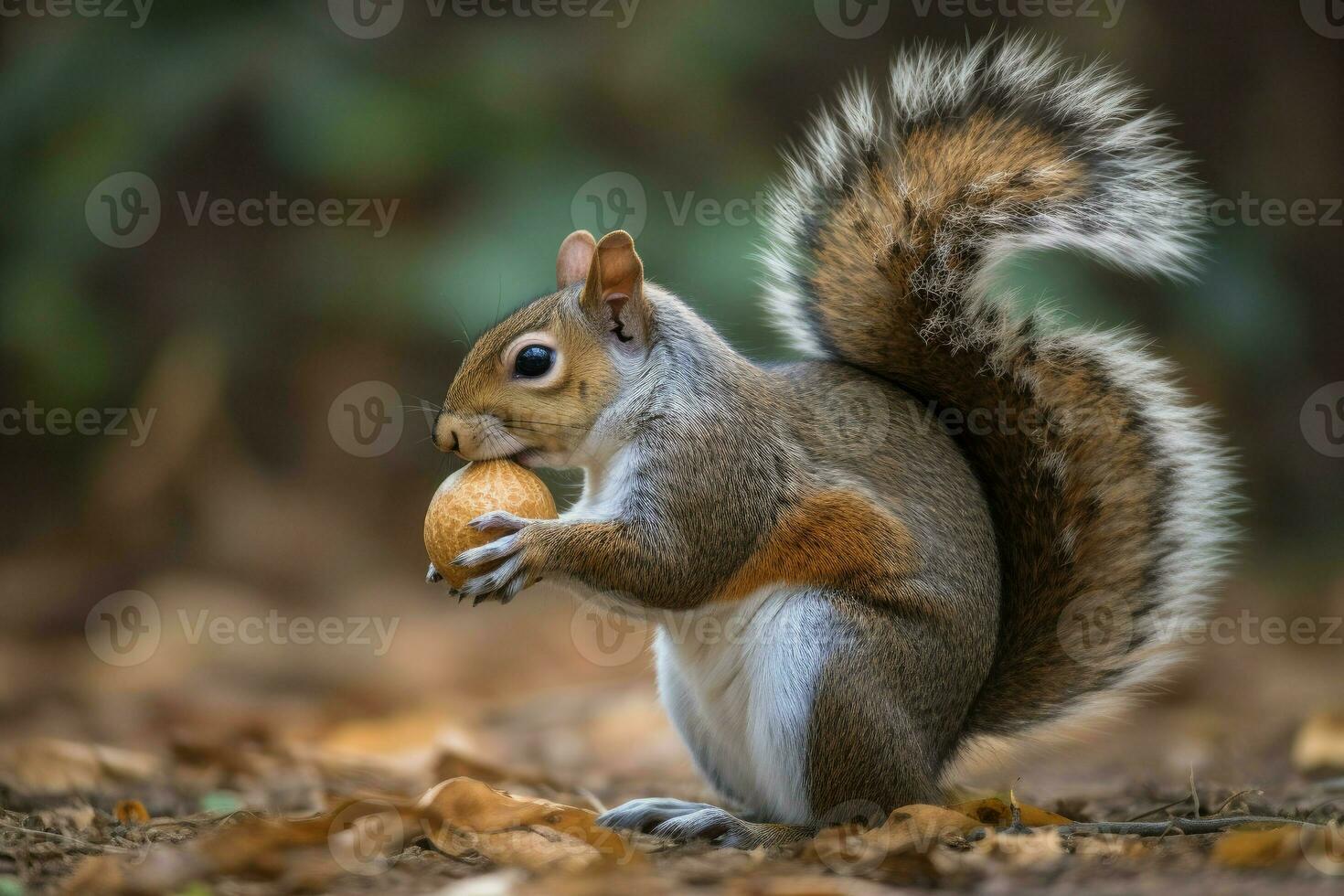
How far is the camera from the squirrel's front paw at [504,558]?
6.93ft

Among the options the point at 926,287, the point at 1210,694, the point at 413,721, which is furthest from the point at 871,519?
the point at 1210,694

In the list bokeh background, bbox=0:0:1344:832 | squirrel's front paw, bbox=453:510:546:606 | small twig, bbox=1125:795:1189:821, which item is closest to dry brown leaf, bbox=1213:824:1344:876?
small twig, bbox=1125:795:1189:821

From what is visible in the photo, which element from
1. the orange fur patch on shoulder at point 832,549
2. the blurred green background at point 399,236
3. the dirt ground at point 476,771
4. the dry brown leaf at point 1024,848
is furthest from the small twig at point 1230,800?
the blurred green background at point 399,236

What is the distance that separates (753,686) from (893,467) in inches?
18.4

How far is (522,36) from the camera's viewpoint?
4992mm

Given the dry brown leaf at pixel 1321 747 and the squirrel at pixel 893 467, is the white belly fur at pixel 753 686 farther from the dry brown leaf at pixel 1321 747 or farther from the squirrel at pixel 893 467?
the dry brown leaf at pixel 1321 747

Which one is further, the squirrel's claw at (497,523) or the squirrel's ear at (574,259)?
the squirrel's ear at (574,259)

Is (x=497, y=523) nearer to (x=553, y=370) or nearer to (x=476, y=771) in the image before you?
(x=553, y=370)

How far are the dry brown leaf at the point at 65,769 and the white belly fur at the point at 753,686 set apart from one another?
1.25 m

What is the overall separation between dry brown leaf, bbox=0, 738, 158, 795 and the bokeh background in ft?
3.85

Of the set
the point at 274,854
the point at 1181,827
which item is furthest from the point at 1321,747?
the point at 274,854

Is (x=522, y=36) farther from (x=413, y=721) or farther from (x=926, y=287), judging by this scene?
(x=926, y=287)

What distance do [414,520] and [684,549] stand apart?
294cm

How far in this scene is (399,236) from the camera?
16.1 ft
